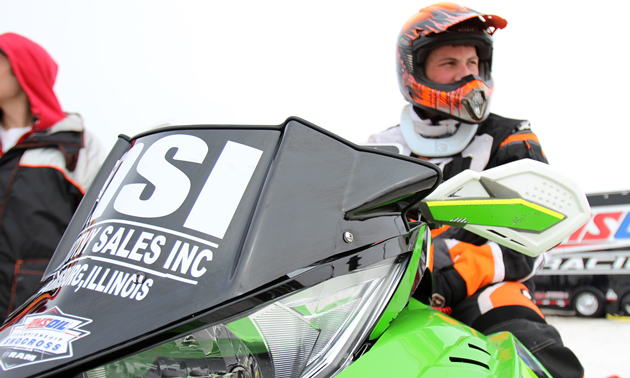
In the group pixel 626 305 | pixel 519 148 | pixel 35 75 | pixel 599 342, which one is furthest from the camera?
pixel 626 305

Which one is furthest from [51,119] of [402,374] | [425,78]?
[402,374]

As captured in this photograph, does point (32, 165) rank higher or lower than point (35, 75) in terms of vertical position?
lower

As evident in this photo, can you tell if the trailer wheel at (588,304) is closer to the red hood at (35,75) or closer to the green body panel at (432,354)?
the green body panel at (432,354)

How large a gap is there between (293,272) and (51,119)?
6.21 feet

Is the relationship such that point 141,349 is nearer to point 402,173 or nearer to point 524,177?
point 402,173

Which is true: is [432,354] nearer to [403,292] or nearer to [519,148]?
[403,292]

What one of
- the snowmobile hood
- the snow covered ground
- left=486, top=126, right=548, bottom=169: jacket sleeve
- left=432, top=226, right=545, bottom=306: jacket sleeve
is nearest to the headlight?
the snowmobile hood

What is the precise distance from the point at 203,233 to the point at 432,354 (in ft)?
1.31

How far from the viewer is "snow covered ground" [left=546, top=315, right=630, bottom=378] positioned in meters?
2.81

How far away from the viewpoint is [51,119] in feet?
6.50

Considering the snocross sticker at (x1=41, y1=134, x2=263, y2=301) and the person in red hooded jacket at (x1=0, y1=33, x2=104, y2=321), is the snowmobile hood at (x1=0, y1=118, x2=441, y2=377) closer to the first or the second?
the snocross sticker at (x1=41, y1=134, x2=263, y2=301)

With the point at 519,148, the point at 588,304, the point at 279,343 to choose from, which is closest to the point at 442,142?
the point at 519,148

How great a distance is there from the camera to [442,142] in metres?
1.80

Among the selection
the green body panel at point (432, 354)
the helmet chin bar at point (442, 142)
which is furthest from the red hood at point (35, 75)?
the green body panel at point (432, 354)
